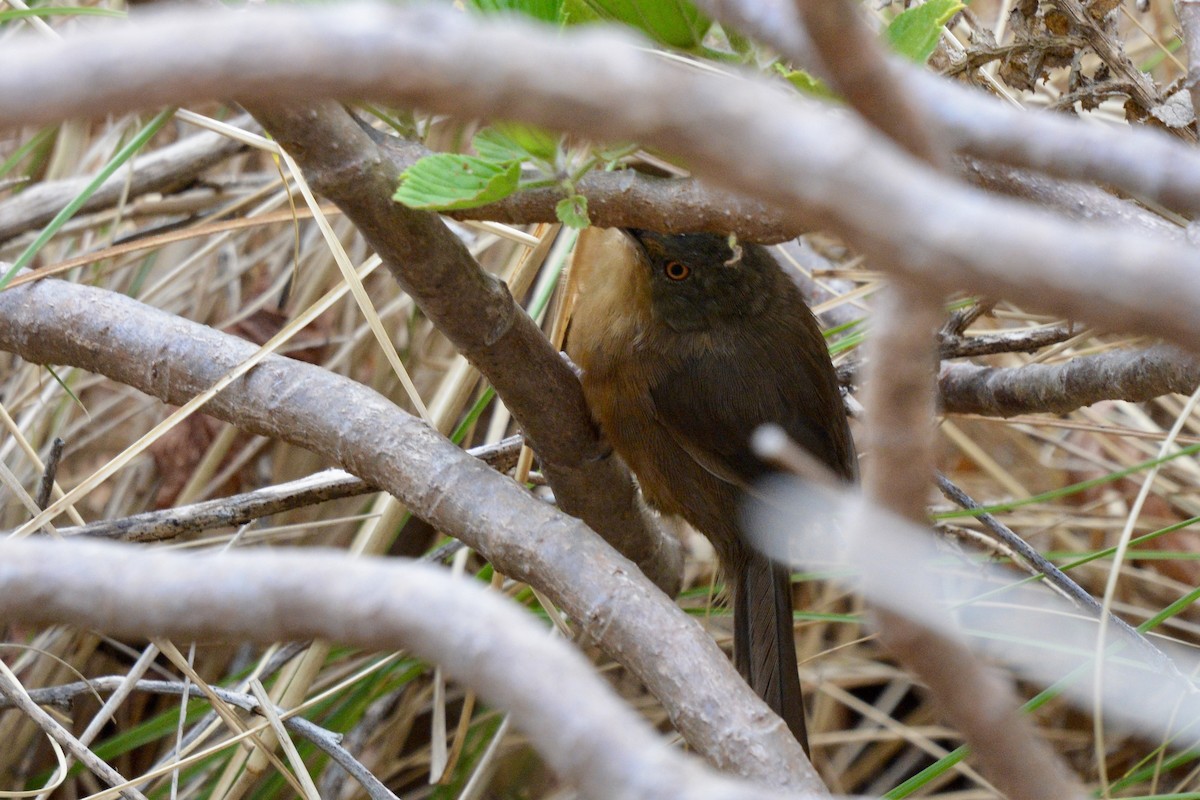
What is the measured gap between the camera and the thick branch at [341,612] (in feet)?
2.45

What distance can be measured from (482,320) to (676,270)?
106 centimetres

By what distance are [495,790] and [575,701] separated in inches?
116

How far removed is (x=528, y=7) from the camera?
1.55 m

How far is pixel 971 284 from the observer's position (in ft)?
1.93

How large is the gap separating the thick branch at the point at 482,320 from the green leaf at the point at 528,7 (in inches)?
9.9

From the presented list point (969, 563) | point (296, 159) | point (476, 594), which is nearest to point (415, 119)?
point (296, 159)

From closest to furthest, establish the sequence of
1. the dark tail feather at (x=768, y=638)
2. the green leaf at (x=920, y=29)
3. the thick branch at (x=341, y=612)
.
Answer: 1. the thick branch at (x=341, y=612)
2. the green leaf at (x=920, y=29)
3. the dark tail feather at (x=768, y=638)

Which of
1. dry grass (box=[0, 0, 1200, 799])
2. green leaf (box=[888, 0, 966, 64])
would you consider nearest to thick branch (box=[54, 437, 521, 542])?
dry grass (box=[0, 0, 1200, 799])

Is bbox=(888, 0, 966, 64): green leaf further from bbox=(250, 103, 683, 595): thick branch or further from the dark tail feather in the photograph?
the dark tail feather

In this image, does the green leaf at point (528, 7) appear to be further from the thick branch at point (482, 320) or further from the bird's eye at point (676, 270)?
the bird's eye at point (676, 270)

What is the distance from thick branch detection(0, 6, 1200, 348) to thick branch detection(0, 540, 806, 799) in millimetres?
326

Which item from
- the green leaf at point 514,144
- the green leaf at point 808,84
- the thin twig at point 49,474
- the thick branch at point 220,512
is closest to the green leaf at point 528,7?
the green leaf at point 514,144

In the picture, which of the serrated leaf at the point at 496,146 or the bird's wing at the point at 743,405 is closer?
the serrated leaf at the point at 496,146

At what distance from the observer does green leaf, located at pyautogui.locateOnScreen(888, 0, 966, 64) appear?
1.39 m
